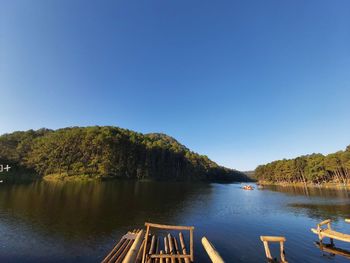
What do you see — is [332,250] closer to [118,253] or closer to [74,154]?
[118,253]

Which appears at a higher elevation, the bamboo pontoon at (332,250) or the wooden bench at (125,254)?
the wooden bench at (125,254)

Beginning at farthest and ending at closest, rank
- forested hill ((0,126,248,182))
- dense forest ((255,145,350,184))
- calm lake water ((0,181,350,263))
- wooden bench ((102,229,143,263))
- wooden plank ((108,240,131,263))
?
1. forested hill ((0,126,248,182))
2. dense forest ((255,145,350,184))
3. calm lake water ((0,181,350,263))
4. wooden plank ((108,240,131,263))
5. wooden bench ((102,229,143,263))

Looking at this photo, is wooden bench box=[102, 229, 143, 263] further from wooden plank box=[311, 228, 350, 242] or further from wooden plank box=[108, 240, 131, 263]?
wooden plank box=[311, 228, 350, 242]

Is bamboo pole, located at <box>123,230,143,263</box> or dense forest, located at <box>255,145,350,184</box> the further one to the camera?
dense forest, located at <box>255,145,350,184</box>

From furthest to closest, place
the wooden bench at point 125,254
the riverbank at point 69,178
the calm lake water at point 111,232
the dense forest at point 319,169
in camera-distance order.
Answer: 1. the dense forest at point 319,169
2. the riverbank at point 69,178
3. the calm lake water at point 111,232
4. the wooden bench at point 125,254

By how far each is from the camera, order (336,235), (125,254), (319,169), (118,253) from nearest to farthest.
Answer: (125,254), (118,253), (336,235), (319,169)

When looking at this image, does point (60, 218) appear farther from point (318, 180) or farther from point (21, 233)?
point (318, 180)

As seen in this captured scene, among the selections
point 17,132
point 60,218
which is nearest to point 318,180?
point 60,218

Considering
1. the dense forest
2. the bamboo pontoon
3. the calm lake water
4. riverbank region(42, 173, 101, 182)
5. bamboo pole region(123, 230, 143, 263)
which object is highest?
the dense forest

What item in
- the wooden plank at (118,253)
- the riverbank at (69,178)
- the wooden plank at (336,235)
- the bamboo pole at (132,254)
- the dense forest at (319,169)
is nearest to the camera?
the bamboo pole at (132,254)

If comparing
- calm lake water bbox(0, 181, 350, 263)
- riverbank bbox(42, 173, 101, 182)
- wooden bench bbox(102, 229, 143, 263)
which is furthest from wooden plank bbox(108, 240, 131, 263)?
riverbank bbox(42, 173, 101, 182)

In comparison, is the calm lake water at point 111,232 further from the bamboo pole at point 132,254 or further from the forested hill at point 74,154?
the forested hill at point 74,154

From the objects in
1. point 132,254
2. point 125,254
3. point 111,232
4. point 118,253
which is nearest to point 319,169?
point 111,232

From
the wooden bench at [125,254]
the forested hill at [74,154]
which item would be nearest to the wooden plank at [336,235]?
the wooden bench at [125,254]
